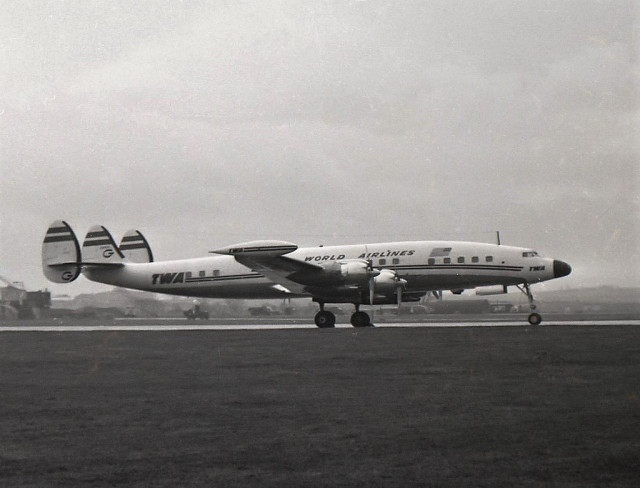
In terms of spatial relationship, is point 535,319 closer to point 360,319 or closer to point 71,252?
point 360,319

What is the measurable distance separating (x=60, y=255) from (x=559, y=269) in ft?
97.1

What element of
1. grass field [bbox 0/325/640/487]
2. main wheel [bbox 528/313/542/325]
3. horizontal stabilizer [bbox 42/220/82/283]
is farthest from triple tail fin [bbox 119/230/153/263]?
grass field [bbox 0/325/640/487]

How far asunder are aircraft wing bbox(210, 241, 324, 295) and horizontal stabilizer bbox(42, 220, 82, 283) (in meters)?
13.9

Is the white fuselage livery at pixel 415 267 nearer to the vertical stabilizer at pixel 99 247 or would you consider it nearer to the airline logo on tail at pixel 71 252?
the airline logo on tail at pixel 71 252

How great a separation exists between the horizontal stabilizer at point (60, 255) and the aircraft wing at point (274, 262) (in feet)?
45.6

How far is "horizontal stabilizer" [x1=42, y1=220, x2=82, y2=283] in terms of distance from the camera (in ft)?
155

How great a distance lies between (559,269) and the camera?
38.4 m

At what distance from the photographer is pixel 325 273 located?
38375 millimetres

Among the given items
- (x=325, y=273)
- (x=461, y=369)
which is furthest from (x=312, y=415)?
(x=325, y=273)

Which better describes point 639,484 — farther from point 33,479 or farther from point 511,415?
point 33,479

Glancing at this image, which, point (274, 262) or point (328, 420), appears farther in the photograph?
point (274, 262)

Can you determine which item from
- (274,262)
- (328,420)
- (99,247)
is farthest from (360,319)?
Result: (328,420)

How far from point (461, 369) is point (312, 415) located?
6802 millimetres

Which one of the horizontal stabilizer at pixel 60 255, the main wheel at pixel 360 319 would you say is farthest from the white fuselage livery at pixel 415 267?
the horizontal stabilizer at pixel 60 255
